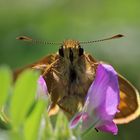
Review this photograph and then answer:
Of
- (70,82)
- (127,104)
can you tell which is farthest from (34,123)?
(127,104)

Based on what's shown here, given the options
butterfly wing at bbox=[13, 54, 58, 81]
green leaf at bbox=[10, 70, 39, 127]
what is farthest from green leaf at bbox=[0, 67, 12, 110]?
butterfly wing at bbox=[13, 54, 58, 81]

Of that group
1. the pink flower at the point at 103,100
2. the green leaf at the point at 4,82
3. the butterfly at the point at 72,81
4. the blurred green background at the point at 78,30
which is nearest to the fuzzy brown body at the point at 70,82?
the butterfly at the point at 72,81

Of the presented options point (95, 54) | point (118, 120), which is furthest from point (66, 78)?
point (95, 54)

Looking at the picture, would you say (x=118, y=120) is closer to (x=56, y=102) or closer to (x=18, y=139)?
(x=56, y=102)

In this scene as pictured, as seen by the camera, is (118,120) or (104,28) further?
(104,28)

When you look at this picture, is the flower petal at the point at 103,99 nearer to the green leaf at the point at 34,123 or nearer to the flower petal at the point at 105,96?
the flower petal at the point at 105,96

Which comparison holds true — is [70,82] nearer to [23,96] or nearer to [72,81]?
[72,81]
